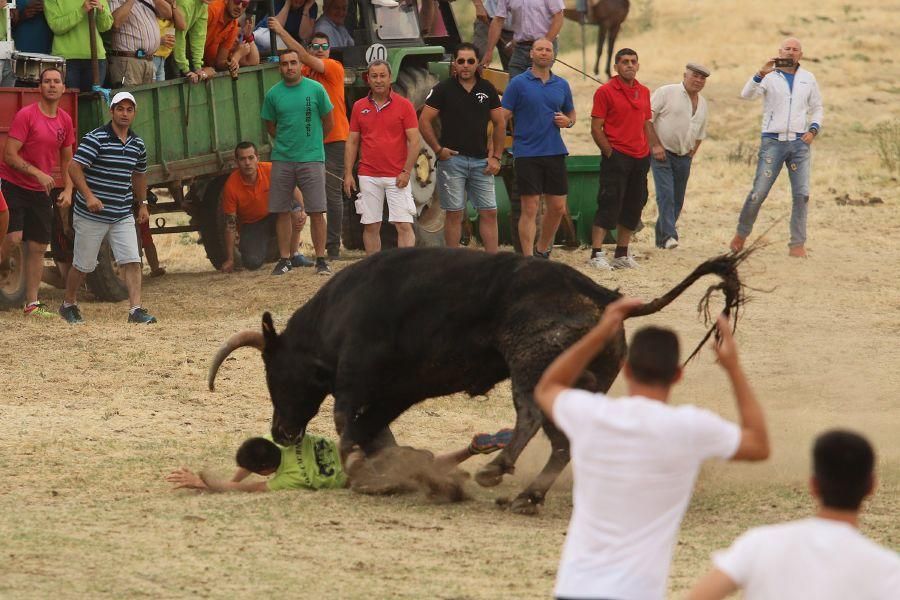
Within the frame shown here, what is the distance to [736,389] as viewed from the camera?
4137 mm

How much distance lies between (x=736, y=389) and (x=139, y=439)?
17.9ft

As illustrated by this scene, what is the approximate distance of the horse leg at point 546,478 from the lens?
7.19 meters

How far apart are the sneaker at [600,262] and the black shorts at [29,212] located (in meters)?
4.78

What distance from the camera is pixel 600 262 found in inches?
555

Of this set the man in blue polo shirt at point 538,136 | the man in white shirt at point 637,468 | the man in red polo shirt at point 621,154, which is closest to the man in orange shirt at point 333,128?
the man in blue polo shirt at point 538,136

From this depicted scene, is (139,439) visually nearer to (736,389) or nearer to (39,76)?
(39,76)

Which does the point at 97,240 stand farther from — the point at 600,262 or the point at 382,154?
the point at 600,262

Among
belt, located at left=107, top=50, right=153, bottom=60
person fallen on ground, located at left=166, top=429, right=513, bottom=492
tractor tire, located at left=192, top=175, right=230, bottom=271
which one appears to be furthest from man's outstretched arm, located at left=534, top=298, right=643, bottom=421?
tractor tire, located at left=192, top=175, right=230, bottom=271

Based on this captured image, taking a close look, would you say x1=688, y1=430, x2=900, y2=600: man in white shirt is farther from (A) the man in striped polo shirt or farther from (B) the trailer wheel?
(B) the trailer wheel

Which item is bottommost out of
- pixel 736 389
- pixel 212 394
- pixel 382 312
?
pixel 212 394

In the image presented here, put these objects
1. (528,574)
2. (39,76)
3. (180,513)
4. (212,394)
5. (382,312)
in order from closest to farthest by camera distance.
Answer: (528,574)
(180,513)
(382,312)
(212,394)
(39,76)

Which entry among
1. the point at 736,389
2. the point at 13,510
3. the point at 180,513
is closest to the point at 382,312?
the point at 180,513

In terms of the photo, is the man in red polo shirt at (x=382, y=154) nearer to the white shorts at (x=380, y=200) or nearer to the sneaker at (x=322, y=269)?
the white shorts at (x=380, y=200)

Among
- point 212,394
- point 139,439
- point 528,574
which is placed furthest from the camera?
point 212,394
